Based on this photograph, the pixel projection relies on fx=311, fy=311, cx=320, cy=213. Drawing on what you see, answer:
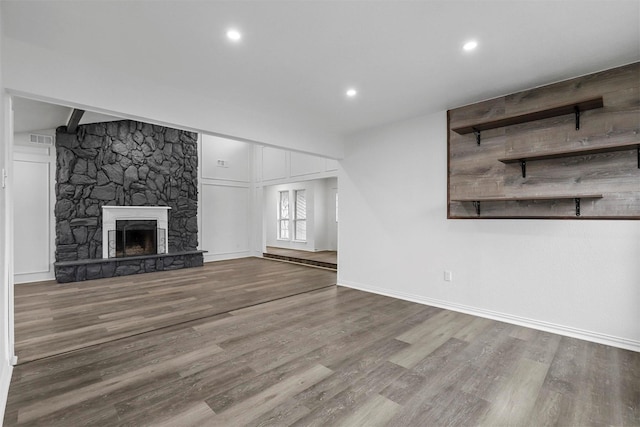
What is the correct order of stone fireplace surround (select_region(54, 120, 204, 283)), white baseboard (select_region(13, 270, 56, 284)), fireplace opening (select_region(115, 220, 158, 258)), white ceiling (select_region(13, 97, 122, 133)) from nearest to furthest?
white ceiling (select_region(13, 97, 122, 133)) < white baseboard (select_region(13, 270, 56, 284)) < stone fireplace surround (select_region(54, 120, 204, 283)) < fireplace opening (select_region(115, 220, 158, 258))

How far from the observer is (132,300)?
4227 millimetres

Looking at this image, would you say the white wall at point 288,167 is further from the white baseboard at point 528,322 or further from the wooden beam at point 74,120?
the wooden beam at point 74,120

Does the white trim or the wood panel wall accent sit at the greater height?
the wood panel wall accent

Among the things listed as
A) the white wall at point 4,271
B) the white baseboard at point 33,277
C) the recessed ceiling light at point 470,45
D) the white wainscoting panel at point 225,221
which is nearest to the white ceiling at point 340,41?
the recessed ceiling light at point 470,45

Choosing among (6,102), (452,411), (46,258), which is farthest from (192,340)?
(46,258)

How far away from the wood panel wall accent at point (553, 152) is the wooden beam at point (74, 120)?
5.35 m

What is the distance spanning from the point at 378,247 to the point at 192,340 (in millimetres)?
2698

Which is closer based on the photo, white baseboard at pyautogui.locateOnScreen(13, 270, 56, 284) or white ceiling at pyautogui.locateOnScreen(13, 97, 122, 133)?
white ceiling at pyautogui.locateOnScreen(13, 97, 122, 133)

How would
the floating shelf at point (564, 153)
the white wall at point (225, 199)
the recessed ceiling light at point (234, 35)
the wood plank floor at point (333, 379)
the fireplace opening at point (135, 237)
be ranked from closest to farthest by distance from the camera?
the wood plank floor at point (333, 379) → the recessed ceiling light at point (234, 35) → the floating shelf at point (564, 153) → the fireplace opening at point (135, 237) → the white wall at point (225, 199)

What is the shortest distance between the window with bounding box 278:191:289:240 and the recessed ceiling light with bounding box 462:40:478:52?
790 cm

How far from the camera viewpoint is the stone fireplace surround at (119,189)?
554cm

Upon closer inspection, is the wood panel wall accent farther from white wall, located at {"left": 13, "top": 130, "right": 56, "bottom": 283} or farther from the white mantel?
white wall, located at {"left": 13, "top": 130, "right": 56, "bottom": 283}

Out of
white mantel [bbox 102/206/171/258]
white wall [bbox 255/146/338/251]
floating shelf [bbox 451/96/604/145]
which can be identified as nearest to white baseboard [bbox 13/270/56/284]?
white mantel [bbox 102/206/171/258]

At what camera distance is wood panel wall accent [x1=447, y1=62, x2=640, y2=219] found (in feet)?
8.75
